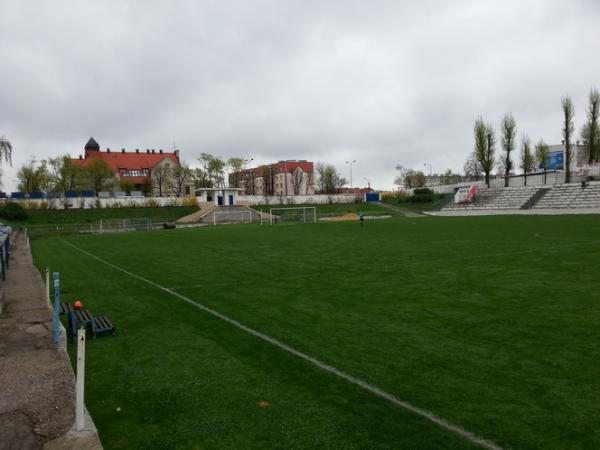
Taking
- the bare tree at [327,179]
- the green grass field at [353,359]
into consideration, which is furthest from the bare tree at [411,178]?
the green grass field at [353,359]

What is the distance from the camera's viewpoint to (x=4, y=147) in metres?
29.1

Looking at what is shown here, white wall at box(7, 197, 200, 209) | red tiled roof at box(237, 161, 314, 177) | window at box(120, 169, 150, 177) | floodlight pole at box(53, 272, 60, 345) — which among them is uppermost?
red tiled roof at box(237, 161, 314, 177)

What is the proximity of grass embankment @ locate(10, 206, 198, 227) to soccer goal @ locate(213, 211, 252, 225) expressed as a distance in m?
6.86

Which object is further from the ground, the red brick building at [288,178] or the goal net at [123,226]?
the red brick building at [288,178]

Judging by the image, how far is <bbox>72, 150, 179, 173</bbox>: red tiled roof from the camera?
102 m

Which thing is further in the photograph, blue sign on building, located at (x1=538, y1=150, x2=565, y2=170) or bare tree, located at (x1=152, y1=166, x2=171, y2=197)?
bare tree, located at (x1=152, y1=166, x2=171, y2=197)

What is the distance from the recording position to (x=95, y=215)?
66062mm

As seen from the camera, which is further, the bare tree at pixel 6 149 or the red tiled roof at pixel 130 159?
the red tiled roof at pixel 130 159

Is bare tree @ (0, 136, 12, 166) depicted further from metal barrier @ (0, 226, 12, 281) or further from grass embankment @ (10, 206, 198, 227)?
grass embankment @ (10, 206, 198, 227)

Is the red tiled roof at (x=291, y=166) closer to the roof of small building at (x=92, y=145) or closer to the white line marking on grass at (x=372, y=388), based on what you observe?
the roof of small building at (x=92, y=145)

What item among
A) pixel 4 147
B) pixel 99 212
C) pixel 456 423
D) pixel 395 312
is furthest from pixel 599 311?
pixel 99 212

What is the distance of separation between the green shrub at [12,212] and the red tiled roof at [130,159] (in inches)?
1691

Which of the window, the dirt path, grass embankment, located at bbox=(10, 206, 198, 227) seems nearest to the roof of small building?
the window

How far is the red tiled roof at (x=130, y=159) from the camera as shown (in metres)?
102
